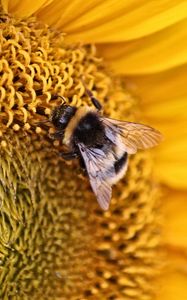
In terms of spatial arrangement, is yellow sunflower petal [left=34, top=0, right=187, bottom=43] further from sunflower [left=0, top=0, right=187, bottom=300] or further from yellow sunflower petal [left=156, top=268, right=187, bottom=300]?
yellow sunflower petal [left=156, top=268, right=187, bottom=300]

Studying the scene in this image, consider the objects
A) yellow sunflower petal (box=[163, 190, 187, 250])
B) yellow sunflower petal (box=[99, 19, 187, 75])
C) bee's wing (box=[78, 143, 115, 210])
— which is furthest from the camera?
yellow sunflower petal (box=[163, 190, 187, 250])

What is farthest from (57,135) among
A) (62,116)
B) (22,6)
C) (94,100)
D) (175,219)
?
(175,219)

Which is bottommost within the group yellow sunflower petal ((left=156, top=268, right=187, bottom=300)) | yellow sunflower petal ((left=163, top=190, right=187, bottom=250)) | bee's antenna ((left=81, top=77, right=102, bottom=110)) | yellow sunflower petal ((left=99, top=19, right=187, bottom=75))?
yellow sunflower petal ((left=156, top=268, right=187, bottom=300))

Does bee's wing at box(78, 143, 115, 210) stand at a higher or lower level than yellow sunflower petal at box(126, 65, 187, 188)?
lower

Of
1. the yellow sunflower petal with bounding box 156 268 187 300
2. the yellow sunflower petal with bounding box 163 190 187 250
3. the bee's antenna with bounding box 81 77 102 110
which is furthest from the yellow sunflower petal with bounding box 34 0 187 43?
the yellow sunflower petal with bounding box 156 268 187 300

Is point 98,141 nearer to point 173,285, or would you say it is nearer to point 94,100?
point 94,100

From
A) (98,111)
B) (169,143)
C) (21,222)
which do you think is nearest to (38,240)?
(21,222)
